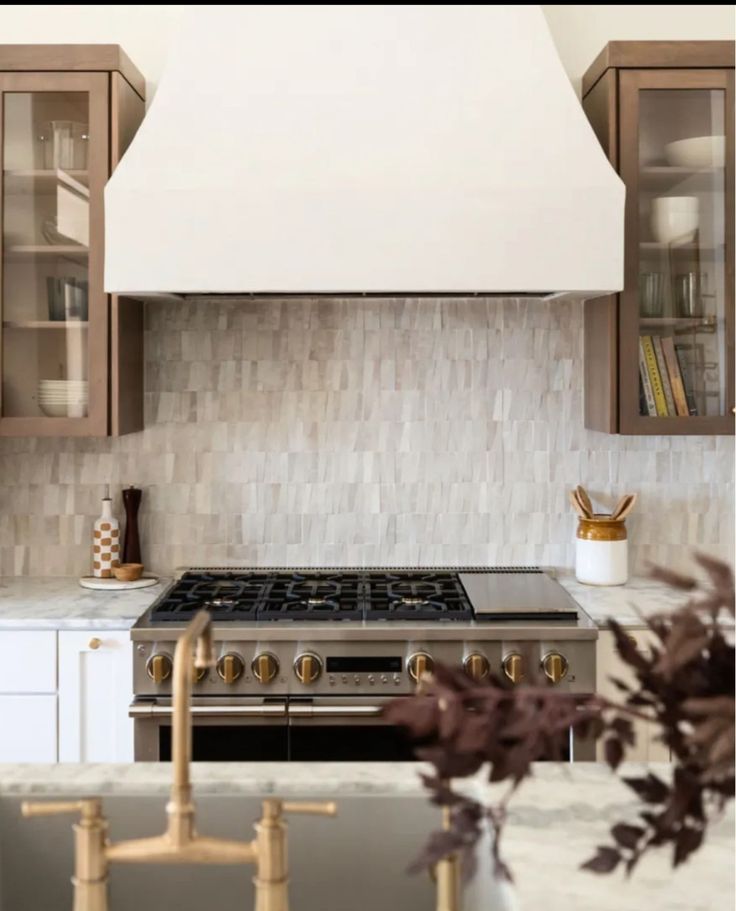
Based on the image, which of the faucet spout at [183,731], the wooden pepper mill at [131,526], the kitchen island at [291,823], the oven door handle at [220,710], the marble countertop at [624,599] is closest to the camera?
the faucet spout at [183,731]

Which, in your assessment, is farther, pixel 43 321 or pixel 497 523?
pixel 497 523

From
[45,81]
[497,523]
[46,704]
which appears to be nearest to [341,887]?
[46,704]

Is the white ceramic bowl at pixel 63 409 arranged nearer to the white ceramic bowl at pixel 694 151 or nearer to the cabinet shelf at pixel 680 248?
the cabinet shelf at pixel 680 248

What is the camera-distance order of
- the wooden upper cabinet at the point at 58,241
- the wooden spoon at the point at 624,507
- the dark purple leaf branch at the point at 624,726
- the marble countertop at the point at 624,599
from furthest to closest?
the wooden spoon at the point at 624,507
the wooden upper cabinet at the point at 58,241
the marble countertop at the point at 624,599
the dark purple leaf branch at the point at 624,726

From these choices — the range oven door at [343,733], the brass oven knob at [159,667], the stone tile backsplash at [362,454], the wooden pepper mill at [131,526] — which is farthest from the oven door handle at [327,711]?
the wooden pepper mill at [131,526]

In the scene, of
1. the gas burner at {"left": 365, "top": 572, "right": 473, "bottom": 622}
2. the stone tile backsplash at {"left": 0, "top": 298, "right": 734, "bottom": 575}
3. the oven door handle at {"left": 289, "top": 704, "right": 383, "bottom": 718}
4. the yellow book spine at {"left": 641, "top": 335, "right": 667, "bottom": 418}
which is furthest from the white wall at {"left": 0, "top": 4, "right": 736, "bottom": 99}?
the oven door handle at {"left": 289, "top": 704, "right": 383, "bottom": 718}

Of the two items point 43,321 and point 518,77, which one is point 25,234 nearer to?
point 43,321

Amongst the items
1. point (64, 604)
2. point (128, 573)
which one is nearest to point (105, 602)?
point (64, 604)

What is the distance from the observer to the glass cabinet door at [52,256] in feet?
9.90

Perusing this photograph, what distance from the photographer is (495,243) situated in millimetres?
2777

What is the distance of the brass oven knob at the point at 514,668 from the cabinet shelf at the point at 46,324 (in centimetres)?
149

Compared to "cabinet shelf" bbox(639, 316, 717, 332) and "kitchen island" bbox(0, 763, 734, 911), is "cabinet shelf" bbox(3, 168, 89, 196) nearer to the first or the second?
"cabinet shelf" bbox(639, 316, 717, 332)

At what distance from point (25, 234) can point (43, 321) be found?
0.82ft

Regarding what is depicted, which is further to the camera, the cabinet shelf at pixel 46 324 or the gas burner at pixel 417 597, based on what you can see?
the cabinet shelf at pixel 46 324
